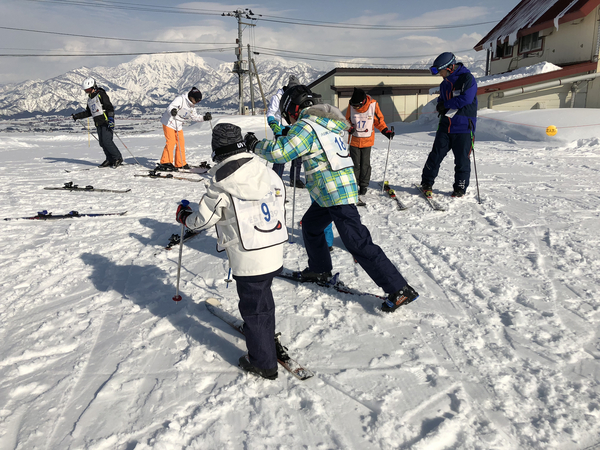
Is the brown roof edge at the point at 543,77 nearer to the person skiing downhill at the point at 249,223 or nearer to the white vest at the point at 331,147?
the white vest at the point at 331,147

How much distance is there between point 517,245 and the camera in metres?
4.14

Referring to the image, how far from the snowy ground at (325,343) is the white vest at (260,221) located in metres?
0.91

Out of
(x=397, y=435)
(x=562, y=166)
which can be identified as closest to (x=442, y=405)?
(x=397, y=435)

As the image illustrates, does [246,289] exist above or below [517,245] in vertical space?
above

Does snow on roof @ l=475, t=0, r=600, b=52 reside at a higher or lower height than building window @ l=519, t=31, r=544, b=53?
higher

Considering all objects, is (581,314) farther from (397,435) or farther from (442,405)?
(397,435)

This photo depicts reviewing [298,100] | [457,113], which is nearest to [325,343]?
[298,100]

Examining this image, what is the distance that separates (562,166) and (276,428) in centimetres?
861

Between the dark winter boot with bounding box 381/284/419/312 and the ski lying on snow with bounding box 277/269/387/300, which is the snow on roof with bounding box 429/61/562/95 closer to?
the ski lying on snow with bounding box 277/269/387/300

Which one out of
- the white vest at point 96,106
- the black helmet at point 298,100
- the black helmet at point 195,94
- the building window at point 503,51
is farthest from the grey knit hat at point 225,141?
the building window at point 503,51

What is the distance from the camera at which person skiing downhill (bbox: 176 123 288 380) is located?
2104 mm

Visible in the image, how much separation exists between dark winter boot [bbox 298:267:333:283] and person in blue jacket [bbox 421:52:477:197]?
137 inches

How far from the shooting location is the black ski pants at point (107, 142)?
9320 mm

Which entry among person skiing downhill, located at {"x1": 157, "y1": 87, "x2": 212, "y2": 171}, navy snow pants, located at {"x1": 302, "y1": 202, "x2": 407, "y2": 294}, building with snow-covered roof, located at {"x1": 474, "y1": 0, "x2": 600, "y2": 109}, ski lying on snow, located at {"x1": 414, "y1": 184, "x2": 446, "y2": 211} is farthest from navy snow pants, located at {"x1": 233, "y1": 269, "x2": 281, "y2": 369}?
building with snow-covered roof, located at {"x1": 474, "y1": 0, "x2": 600, "y2": 109}
